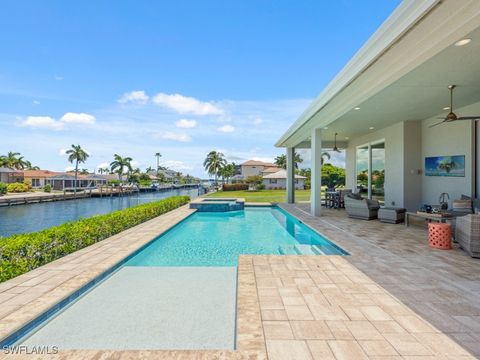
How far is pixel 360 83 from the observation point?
5.55m

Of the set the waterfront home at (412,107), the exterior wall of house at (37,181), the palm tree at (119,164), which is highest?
the palm tree at (119,164)

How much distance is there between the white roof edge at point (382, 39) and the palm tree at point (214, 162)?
38.9 meters

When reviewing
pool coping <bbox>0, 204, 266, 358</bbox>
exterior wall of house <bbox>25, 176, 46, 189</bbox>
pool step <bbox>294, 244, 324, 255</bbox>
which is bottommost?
pool step <bbox>294, 244, 324, 255</bbox>

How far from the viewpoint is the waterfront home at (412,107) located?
3.43m

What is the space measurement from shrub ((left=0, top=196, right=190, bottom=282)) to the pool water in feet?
3.98

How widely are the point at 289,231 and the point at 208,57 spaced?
32.8 feet

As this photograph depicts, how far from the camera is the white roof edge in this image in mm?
3090

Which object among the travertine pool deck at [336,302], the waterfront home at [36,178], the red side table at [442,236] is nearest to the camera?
the travertine pool deck at [336,302]

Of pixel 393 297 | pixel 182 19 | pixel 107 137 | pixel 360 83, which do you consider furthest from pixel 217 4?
pixel 107 137

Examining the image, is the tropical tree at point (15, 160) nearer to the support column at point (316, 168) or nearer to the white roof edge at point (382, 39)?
the support column at point (316, 168)

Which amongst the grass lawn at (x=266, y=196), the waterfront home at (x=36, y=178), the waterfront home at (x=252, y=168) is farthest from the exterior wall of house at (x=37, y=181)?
the grass lawn at (x=266, y=196)

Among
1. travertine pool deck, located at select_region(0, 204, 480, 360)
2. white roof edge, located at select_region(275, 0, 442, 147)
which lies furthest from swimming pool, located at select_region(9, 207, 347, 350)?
white roof edge, located at select_region(275, 0, 442, 147)

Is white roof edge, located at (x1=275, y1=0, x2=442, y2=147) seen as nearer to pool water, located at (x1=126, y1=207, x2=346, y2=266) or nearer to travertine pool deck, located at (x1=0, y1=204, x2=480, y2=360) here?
travertine pool deck, located at (x1=0, y1=204, x2=480, y2=360)

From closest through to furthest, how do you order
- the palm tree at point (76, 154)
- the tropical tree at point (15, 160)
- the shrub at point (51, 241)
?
the shrub at point (51, 241)
the palm tree at point (76, 154)
the tropical tree at point (15, 160)
